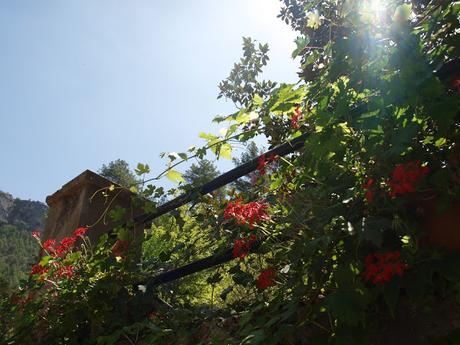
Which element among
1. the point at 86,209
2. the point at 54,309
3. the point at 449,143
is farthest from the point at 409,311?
the point at 86,209

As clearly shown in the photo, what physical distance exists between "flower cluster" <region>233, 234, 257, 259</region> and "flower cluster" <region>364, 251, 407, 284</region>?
28.4 inches

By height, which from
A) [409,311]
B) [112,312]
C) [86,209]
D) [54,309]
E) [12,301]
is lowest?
[409,311]

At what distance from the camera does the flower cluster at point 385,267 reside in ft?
3.69

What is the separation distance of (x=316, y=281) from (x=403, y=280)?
12.6 inches

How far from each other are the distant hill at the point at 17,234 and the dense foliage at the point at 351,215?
37.9 meters

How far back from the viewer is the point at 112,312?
7.99 feet

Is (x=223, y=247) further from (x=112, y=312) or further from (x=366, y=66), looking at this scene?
(x=366, y=66)

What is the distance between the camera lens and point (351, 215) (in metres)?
1.39

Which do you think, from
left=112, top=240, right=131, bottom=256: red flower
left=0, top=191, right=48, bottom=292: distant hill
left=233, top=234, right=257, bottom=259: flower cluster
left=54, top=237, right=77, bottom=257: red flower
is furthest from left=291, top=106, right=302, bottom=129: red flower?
left=0, top=191, right=48, bottom=292: distant hill

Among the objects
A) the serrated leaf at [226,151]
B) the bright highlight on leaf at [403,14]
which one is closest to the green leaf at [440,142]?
the bright highlight on leaf at [403,14]

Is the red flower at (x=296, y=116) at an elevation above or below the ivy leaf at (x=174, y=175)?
below

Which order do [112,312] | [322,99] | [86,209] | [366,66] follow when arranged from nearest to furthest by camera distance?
[366,66] → [322,99] → [112,312] → [86,209]

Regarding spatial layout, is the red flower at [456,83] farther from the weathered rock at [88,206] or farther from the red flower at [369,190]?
the weathered rock at [88,206]

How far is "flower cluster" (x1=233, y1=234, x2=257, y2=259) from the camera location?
1.83m
